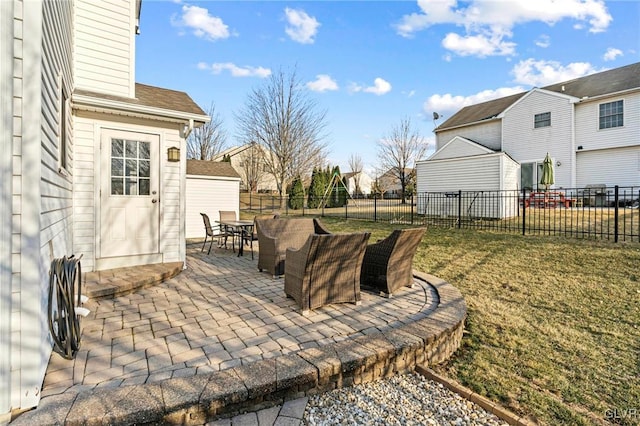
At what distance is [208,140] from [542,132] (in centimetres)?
2319

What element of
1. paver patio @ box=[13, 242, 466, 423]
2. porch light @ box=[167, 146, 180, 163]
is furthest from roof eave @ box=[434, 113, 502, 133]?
porch light @ box=[167, 146, 180, 163]

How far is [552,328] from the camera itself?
3.32m

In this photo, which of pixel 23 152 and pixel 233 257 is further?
pixel 233 257

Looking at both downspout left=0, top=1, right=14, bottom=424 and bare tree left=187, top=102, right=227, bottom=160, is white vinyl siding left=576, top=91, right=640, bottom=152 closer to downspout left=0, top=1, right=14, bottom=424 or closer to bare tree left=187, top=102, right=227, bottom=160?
Result: downspout left=0, top=1, right=14, bottom=424

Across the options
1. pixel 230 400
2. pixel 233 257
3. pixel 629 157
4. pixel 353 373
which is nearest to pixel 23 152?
pixel 230 400

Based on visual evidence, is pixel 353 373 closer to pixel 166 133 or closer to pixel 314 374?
pixel 314 374

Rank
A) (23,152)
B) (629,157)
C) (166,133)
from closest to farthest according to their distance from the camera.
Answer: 1. (23,152)
2. (166,133)
3. (629,157)

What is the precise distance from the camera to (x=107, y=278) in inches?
167

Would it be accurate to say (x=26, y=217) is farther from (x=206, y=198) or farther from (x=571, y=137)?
(x=571, y=137)

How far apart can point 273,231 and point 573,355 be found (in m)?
4.03

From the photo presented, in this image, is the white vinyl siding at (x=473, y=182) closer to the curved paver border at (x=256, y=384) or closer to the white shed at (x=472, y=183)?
the white shed at (x=472, y=183)

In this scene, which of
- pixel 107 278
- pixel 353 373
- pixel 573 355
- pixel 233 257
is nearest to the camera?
pixel 353 373

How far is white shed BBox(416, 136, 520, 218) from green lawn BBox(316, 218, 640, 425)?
5.30 meters

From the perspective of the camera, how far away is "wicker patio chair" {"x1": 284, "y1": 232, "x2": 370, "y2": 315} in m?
3.21
